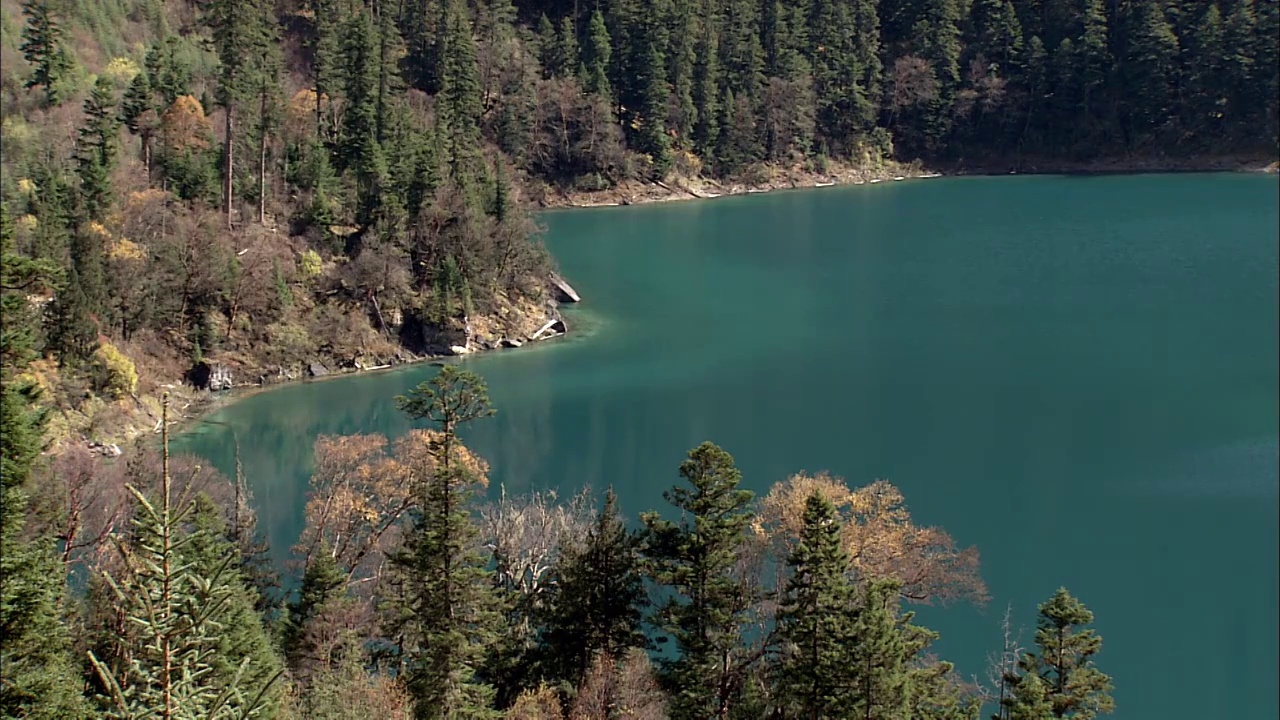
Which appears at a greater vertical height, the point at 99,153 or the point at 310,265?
the point at 99,153

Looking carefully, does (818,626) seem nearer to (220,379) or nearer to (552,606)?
(552,606)

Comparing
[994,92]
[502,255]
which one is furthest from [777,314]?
[994,92]

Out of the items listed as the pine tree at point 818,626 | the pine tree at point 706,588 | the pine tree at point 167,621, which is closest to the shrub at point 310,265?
the pine tree at point 706,588

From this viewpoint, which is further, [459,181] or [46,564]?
[459,181]

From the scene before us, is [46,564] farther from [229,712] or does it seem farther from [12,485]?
[229,712]

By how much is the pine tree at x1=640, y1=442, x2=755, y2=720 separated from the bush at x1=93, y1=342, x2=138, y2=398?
1051 inches

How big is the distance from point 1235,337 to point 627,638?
34.5 m

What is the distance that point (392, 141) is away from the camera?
5922cm

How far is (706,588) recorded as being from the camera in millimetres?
23406

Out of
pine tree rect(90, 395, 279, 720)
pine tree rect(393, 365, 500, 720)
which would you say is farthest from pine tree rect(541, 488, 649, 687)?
pine tree rect(90, 395, 279, 720)

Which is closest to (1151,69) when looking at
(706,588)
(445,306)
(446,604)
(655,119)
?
(655,119)

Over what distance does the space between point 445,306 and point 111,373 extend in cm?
1587

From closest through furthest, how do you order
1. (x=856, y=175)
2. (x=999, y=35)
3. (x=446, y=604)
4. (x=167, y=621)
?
(x=167, y=621)
(x=446, y=604)
(x=856, y=175)
(x=999, y=35)

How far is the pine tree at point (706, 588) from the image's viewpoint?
2303cm
